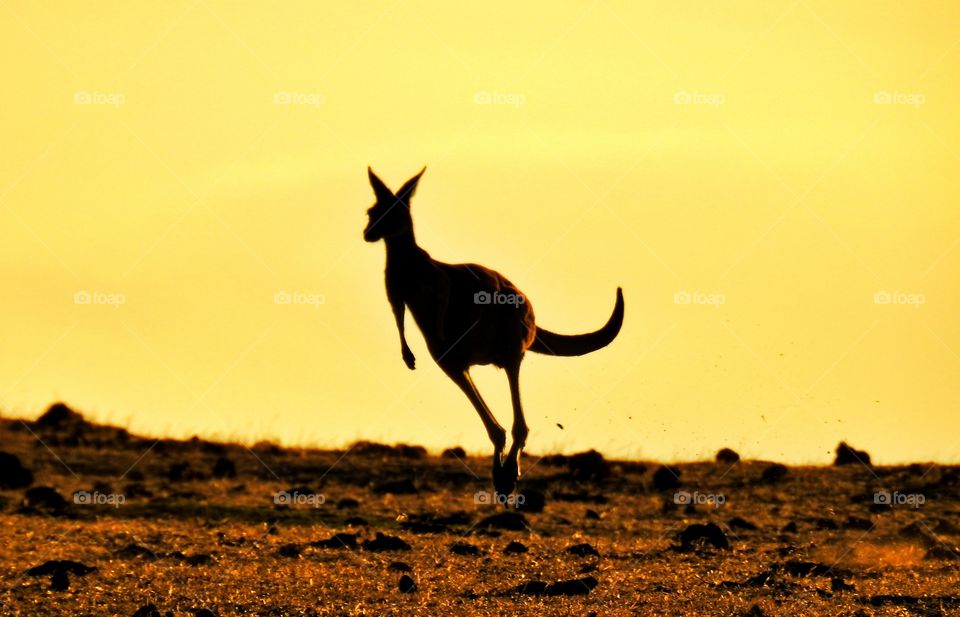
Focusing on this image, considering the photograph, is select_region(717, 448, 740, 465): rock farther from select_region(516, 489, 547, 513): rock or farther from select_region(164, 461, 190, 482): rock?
select_region(164, 461, 190, 482): rock

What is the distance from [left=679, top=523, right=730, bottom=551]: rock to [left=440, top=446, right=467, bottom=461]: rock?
10540mm

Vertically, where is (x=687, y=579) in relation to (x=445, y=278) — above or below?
below

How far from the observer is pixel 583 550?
69.9 feet

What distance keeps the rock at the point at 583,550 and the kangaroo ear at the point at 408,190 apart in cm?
650

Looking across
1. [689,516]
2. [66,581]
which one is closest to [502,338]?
[66,581]

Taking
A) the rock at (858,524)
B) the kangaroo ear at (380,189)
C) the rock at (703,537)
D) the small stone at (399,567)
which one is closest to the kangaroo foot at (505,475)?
the kangaroo ear at (380,189)

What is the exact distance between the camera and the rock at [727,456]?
32528mm

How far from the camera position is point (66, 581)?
17703mm

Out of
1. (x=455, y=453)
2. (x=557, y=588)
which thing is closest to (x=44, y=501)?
(x=455, y=453)

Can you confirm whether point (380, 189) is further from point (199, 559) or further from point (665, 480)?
point (665, 480)

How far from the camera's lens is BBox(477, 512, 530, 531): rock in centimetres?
2402

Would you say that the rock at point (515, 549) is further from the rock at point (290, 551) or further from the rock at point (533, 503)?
the rock at point (533, 503)

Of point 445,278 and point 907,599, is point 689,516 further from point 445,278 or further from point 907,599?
point 445,278

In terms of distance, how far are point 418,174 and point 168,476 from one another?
15.6 m
